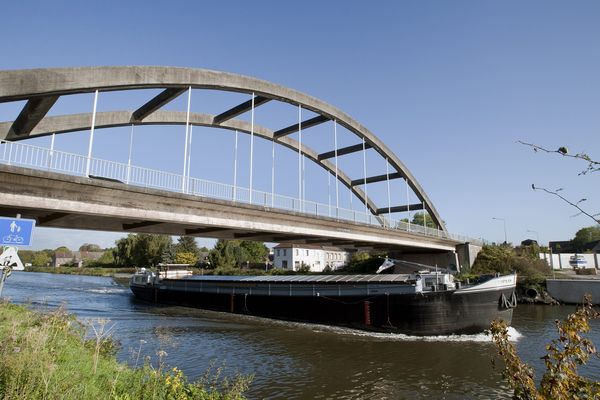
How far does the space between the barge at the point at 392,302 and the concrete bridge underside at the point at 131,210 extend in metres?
3.63

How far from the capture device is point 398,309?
60.5 feet

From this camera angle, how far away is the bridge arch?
42.7 feet

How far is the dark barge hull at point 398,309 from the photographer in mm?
17938

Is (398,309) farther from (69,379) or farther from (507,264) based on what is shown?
(507,264)

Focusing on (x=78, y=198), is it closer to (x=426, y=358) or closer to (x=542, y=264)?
(x=426, y=358)

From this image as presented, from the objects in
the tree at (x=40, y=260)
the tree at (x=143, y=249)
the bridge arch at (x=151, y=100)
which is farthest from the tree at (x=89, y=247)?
the bridge arch at (x=151, y=100)

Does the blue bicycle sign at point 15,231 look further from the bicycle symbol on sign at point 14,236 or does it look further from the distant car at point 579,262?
the distant car at point 579,262

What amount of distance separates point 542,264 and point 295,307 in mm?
31202

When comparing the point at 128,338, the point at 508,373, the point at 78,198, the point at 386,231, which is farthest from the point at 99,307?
the point at 508,373

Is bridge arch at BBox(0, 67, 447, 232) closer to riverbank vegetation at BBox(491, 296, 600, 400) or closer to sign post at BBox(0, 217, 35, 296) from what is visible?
sign post at BBox(0, 217, 35, 296)

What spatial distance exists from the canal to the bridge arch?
7538mm

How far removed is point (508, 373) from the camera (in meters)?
3.29

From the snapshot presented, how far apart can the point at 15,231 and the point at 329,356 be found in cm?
998

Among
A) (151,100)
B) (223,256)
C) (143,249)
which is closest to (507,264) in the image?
(151,100)
